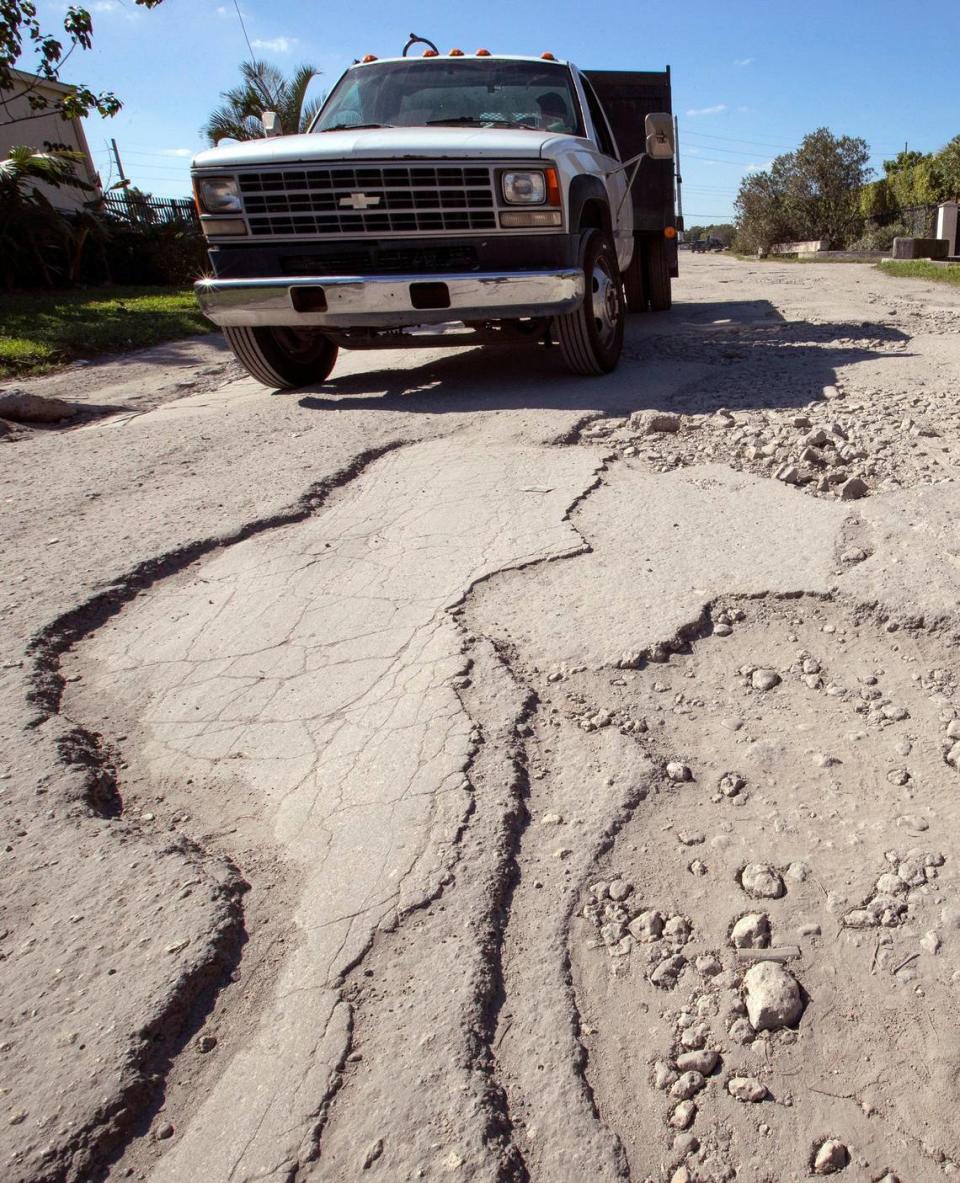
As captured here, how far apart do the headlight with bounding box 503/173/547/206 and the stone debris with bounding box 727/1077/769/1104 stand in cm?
468

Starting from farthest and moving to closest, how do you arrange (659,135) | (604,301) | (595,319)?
(659,135), (604,301), (595,319)

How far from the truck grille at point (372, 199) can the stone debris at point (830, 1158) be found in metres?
4.77

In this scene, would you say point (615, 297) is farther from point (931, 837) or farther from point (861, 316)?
point (931, 837)

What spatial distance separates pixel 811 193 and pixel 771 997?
42950 mm

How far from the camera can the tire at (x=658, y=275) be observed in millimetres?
9547

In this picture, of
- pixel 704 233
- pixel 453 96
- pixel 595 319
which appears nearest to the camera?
pixel 595 319

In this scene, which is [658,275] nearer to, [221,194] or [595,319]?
[595,319]

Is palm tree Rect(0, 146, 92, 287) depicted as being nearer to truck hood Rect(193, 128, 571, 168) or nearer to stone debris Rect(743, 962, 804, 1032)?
truck hood Rect(193, 128, 571, 168)

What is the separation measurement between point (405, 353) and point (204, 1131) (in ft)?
22.7

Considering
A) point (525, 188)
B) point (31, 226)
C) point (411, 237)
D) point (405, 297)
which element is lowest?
point (405, 297)

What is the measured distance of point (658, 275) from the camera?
9.59 metres

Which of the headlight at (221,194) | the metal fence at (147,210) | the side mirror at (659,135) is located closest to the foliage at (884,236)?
the metal fence at (147,210)

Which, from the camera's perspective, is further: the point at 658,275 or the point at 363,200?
the point at 658,275

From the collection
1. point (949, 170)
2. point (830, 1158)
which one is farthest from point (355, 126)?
point (949, 170)
